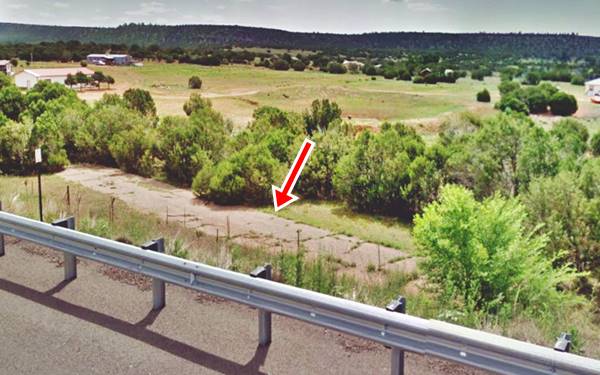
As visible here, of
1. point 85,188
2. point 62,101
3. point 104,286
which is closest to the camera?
point 104,286

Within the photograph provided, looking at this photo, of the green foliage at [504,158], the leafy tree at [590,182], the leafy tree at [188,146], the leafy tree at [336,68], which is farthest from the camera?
the leafy tree at [336,68]

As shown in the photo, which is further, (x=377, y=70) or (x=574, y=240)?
(x=377, y=70)

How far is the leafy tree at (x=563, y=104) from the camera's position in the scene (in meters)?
22.2

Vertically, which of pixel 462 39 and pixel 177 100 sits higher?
pixel 462 39

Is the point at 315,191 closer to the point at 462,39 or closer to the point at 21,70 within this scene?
the point at 462,39

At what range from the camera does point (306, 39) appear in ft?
90.7

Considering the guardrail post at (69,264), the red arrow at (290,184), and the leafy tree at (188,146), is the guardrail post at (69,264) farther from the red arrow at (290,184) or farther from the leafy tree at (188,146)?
the leafy tree at (188,146)

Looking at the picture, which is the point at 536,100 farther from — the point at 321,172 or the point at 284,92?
the point at 321,172

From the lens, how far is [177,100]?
24984mm

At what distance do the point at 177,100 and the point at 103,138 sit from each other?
5.00m

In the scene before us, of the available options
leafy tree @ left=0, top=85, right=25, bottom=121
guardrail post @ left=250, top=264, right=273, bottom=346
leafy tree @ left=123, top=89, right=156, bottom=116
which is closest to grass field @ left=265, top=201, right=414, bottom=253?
guardrail post @ left=250, top=264, right=273, bottom=346

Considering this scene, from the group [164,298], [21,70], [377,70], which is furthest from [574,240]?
[21,70]

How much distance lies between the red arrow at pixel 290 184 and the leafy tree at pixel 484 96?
28.6 ft

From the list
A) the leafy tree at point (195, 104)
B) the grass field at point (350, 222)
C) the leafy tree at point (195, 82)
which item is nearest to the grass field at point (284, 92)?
the leafy tree at point (195, 82)
